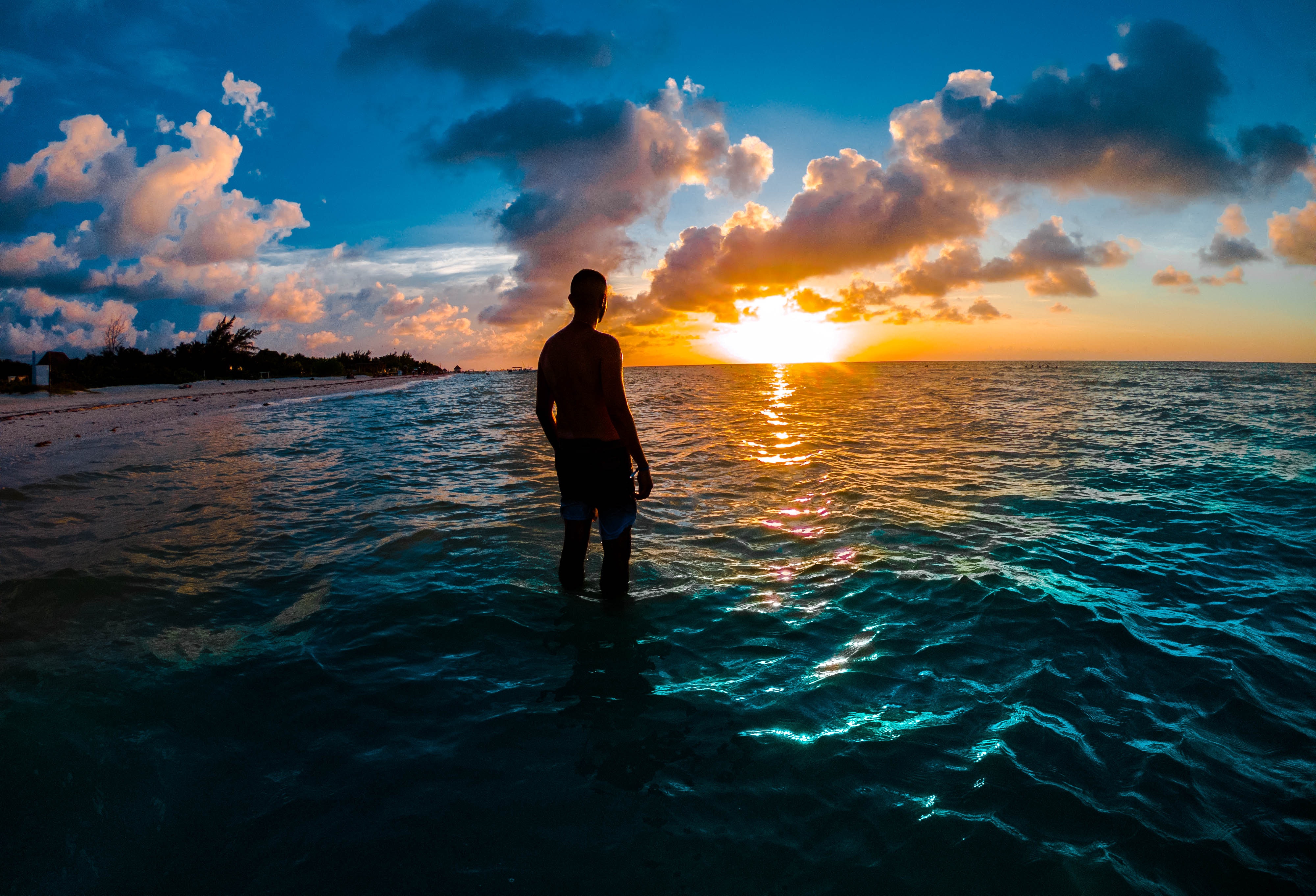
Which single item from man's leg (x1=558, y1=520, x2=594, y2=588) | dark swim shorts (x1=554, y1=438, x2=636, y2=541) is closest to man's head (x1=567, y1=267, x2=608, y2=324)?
dark swim shorts (x1=554, y1=438, x2=636, y2=541)

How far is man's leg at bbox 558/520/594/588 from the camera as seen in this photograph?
488cm

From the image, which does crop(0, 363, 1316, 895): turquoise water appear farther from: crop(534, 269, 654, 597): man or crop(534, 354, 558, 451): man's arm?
crop(534, 354, 558, 451): man's arm

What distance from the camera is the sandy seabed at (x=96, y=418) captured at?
38.3 feet

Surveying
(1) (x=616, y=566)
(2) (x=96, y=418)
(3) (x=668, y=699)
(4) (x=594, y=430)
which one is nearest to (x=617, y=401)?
(4) (x=594, y=430)

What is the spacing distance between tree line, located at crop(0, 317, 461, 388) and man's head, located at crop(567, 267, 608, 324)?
4282 centimetres

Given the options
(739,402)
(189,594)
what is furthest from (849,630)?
(739,402)

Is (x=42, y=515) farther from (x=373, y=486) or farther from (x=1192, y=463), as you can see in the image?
(x=1192, y=463)

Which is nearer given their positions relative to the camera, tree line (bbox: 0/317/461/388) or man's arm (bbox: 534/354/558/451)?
man's arm (bbox: 534/354/558/451)

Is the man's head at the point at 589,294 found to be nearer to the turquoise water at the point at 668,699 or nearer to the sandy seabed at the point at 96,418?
the turquoise water at the point at 668,699

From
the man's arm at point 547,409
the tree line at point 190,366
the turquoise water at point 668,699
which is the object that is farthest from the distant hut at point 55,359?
the man's arm at point 547,409

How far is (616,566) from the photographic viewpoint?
191 inches

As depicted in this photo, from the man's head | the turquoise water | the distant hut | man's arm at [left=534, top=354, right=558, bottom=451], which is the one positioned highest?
the distant hut

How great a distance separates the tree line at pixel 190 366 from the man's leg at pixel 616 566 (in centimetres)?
4301

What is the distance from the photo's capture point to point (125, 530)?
22.6 ft
